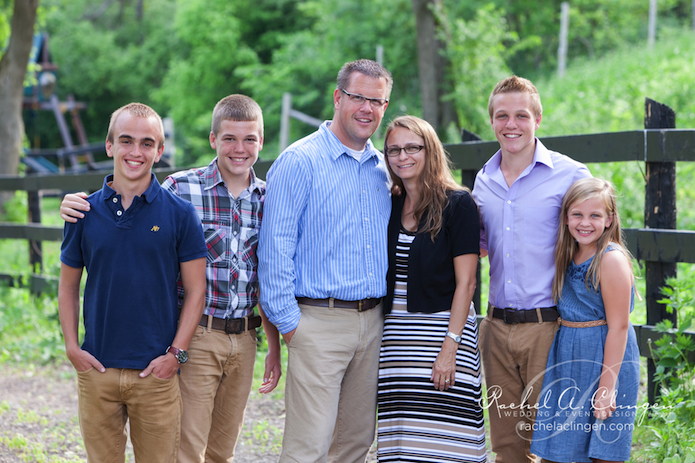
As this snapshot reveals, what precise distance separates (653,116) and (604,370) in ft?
5.76

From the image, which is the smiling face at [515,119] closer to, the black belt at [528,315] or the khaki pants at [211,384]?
the black belt at [528,315]

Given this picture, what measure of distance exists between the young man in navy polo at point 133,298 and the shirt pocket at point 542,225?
1431 mm

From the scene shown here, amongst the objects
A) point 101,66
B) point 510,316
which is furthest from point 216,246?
point 101,66

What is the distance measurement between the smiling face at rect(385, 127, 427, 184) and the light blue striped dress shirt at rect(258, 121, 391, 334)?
0.58 feet

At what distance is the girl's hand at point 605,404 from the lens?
254cm

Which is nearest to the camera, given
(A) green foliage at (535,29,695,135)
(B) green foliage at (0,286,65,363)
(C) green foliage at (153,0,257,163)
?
(B) green foliage at (0,286,65,363)

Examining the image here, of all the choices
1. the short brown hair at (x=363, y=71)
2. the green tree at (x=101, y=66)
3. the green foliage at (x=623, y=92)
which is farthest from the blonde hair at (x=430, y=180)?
the green tree at (x=101, y=66)

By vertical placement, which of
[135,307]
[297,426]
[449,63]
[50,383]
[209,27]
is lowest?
[50,383]

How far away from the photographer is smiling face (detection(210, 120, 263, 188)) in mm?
2811

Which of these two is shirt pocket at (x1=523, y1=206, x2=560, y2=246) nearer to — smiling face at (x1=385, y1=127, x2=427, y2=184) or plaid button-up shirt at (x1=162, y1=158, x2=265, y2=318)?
smiling face at (x1=385, y1=127, x2=427, y2=184)

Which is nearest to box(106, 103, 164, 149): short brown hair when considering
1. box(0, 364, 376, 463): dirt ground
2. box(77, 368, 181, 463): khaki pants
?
box(77, 368, 181, 463): khaki pants

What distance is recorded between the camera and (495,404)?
9.66 ft

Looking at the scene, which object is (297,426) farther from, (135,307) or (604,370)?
(604,370)

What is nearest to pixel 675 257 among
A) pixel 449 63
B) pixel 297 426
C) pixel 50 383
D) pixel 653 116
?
pixel 653 116
